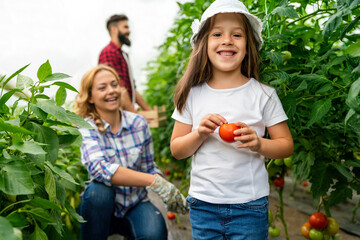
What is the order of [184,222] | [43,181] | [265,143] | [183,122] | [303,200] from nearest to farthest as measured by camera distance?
[43,181] < [265,143] < [183,122] < [184,222] < [303,200]

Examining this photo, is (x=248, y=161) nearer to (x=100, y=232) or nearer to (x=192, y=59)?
(x=192, y=59)

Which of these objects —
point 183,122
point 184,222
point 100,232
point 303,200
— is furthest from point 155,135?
point 183,122

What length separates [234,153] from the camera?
48.1 inches

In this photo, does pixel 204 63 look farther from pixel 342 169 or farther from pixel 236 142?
pixel 342 169

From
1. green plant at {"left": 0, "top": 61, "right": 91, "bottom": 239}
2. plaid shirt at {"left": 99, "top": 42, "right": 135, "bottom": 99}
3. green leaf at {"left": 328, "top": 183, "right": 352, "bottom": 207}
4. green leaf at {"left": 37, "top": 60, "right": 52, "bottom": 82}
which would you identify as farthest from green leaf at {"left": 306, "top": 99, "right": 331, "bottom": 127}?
plaid shirt at {"left": 99, "top": 42, "right": 135, "bottom": 99}

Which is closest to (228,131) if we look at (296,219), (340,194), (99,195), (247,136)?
(247,136)

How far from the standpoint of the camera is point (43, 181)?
3.40 ft

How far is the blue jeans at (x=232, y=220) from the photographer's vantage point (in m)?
1.19

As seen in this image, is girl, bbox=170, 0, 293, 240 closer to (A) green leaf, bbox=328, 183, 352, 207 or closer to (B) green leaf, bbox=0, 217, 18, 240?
(A) green leaf, bbox=328, 183, 352, 207

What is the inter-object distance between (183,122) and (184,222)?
5.36 feet

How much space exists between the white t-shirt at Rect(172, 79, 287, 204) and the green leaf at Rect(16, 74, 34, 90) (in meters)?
0.57

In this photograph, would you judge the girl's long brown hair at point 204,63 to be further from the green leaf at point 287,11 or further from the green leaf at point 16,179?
the green leaf at point 16,179

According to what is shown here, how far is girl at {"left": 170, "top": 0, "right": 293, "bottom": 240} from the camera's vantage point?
1188mm

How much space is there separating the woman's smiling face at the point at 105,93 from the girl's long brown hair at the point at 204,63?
744mm
